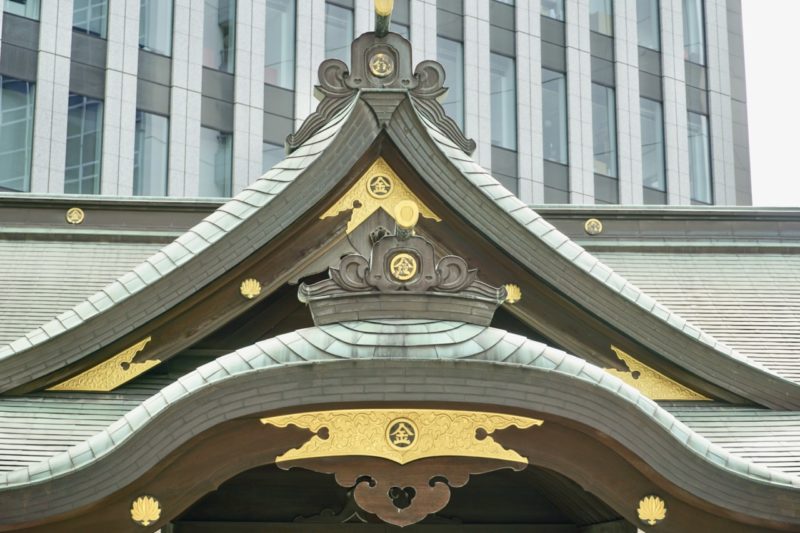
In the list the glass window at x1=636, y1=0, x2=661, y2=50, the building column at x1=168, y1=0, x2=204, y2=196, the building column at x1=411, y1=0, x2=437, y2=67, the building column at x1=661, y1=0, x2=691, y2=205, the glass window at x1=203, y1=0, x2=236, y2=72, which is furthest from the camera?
the glass window at x1=636, y1=0, x2=661, y2=50

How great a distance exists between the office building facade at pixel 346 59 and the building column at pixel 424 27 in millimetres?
42

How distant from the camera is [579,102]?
39.4 metres

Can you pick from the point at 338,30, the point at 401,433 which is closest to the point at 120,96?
the point at 338,30

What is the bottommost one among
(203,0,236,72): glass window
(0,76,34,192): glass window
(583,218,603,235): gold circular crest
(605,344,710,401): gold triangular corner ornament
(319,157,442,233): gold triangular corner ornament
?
(605,344,710,401): gold triangular corner ornament

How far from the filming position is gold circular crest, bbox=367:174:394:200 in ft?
31.1

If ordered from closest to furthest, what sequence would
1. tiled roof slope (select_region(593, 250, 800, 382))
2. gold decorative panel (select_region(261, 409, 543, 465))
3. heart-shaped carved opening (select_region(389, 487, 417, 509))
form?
gold decorative panel (select_region(261, 409, 543, 465)) → heart-shaped carved opening (select_region(389, 487, 417, 509)) → tiled roof slope (select_region(593, 250, 800, 382))

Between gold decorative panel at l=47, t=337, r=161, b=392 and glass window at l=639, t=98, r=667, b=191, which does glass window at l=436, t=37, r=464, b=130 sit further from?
gold decorative panel at l=47, t=337, r=161, b=392

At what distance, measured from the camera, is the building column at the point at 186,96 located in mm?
32969

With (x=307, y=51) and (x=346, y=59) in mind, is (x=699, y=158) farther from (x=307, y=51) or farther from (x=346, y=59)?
(x=307, y=51)

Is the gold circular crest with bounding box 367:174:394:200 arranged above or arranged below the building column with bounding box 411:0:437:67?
below

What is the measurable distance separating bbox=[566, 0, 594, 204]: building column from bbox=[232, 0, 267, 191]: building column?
31.0 feet

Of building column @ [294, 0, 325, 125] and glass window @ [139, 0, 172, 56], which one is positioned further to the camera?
building column @ [294, 0, 325, 125]

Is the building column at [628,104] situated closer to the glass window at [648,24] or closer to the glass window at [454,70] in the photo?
the glass window at [648,24]

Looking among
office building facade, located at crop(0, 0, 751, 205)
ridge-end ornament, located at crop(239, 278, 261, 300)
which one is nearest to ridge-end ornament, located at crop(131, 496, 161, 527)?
ridge-end ornament, located at crop(239, 278, 261, 300)
